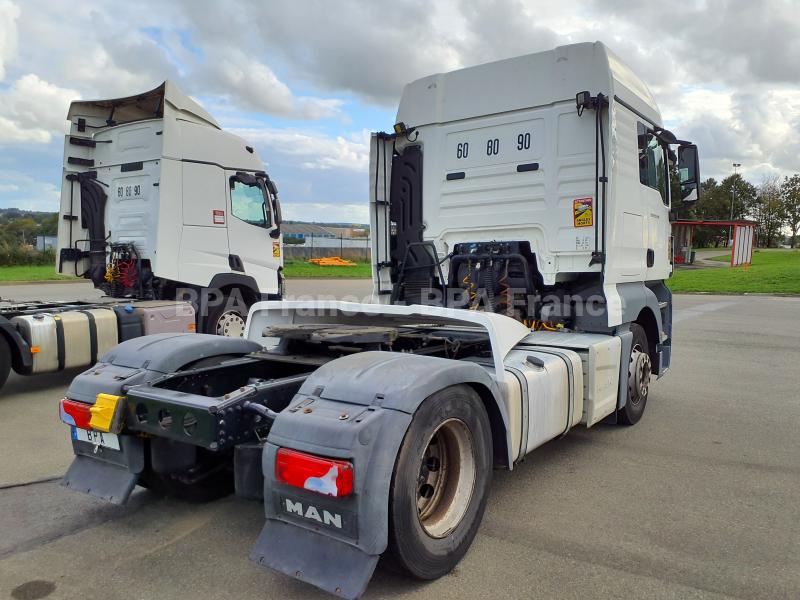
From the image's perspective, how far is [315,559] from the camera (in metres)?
2.46

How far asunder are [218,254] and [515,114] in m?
5.31

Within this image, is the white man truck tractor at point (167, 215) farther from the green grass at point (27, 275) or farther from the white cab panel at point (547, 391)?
the green grass at point (27, 275)

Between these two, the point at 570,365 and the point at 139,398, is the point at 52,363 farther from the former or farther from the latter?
the point at 570,365

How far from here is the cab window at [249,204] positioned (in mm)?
9414

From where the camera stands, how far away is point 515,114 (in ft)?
18.3

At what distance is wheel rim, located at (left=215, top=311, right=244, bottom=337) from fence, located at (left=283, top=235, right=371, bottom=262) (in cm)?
A: 3454

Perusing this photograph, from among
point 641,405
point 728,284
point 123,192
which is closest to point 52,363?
point 123,192

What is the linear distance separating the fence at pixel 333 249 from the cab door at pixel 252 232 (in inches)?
1350

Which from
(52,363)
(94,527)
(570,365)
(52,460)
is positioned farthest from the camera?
(52,363)

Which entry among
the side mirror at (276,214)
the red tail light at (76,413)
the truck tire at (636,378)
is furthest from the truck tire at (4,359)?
the truck tire at (636,378)

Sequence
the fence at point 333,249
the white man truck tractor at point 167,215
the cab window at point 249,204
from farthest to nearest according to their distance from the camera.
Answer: the fence at point 333,249 < the cab window at point 249,204 < the white man truck tractor at point 167,215

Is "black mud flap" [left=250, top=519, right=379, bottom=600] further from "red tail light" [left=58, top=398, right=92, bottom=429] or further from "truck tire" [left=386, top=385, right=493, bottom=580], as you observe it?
"red tail light" [left=58, top=398, right=92, bottom=429]

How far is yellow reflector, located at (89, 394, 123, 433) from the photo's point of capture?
3.14 m

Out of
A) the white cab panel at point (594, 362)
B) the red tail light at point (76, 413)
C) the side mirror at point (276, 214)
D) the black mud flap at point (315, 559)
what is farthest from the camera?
the side mirror at point (276, 214)
